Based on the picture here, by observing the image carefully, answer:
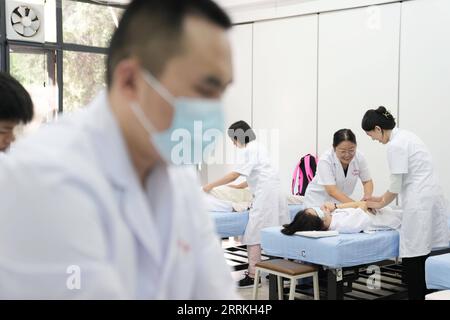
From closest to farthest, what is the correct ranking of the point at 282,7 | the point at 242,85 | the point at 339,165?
the point at 339,165 < the point at 282,7 < the point at 242,85

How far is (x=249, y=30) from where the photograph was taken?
655 centimetres

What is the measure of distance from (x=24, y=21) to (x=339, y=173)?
13.0ft

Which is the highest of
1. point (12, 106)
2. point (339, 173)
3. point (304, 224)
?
point (12, 106)

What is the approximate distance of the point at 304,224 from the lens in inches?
144

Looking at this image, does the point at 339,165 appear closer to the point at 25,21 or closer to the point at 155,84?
the point at 155,84

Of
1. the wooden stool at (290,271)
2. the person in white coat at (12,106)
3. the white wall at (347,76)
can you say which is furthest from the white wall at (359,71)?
the person in white coat at (12,106)

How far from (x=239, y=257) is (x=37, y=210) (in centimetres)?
483

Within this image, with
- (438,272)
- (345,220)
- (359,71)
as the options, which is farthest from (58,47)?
(438,272)

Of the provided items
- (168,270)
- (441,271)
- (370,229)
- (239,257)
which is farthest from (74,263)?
(239,257)

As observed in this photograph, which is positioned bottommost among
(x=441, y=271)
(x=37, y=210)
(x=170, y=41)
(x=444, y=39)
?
(x=441, y=271)

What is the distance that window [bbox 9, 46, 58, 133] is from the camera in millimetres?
6152

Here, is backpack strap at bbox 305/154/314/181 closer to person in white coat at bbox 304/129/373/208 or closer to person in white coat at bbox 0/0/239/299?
person in white coat at bbox 304/129/373/208

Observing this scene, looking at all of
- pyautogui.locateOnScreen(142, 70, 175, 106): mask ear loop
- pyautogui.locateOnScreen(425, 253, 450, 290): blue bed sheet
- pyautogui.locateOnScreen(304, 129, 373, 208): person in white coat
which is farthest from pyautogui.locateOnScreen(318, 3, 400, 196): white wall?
pyautogui.locateOnScreen(142, 70, 175, 106): mask ear loop

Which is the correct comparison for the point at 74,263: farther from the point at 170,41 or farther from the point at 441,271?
the point at 441,271
